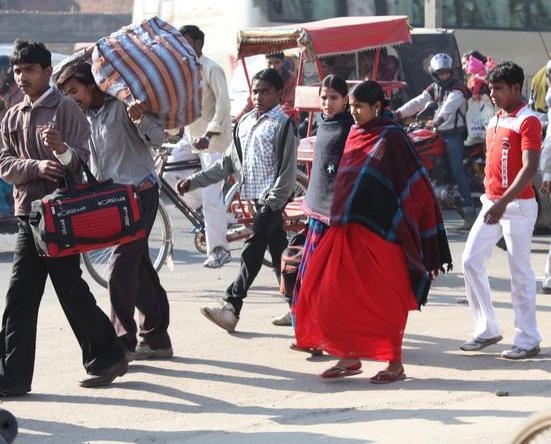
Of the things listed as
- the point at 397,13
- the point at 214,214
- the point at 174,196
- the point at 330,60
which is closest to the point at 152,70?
the point at 214,214

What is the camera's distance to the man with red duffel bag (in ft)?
22.0

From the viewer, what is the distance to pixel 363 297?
7.04m

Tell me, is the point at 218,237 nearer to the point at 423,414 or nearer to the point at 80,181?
the point at 80,181

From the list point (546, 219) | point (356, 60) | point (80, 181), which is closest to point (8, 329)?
point (80, 181)

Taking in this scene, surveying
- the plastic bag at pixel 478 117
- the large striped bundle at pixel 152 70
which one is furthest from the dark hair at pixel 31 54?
the plastic bag at pixel 478 117

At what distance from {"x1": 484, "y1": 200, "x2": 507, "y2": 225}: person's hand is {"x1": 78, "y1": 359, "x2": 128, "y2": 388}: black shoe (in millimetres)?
2149

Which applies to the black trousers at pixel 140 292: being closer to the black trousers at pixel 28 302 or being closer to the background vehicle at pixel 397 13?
the black trousers at pixel 28 302

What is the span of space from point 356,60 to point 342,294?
884cm

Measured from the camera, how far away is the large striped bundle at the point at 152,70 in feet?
23.1

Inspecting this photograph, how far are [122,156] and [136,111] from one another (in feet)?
1.18

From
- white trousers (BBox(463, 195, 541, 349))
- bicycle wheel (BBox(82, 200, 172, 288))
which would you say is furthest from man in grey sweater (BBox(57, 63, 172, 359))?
bicycle wheel (BBox(82, 200, 172, 288))

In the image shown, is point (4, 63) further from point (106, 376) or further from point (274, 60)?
point (106, 376)

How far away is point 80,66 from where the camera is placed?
7.18 metres

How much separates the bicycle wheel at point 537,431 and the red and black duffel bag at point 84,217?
2.81m
